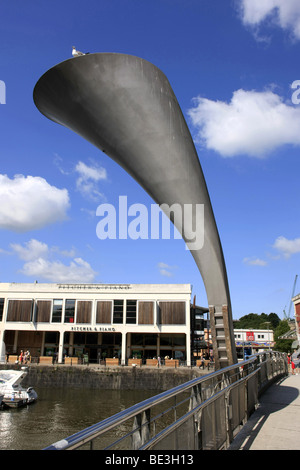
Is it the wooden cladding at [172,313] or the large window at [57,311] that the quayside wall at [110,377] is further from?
the large window at [57,311]

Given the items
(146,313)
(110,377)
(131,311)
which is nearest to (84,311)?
(131,311)

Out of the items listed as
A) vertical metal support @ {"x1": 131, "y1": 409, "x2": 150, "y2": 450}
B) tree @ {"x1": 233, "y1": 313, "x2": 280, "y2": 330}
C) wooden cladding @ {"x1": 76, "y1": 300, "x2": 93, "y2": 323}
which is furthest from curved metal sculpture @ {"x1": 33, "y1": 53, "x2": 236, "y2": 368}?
tree @ {"x1": 233, "y1": 313, "x2": 280, "y2": 330}

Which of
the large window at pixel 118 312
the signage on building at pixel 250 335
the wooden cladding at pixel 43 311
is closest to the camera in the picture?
the large window at pixel 118 312

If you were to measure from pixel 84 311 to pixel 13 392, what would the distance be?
15.8 m

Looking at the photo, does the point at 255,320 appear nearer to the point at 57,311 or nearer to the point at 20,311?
the point at 57,311

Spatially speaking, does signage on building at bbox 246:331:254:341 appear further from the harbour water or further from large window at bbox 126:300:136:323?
the harbour water

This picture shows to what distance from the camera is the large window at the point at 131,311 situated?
37.2 metres

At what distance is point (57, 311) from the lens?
38438 mm

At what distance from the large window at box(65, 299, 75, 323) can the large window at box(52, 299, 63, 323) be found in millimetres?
652

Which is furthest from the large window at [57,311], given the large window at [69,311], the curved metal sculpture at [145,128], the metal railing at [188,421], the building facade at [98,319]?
the metal railing at [188,421]

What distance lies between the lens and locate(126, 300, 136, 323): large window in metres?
37.2

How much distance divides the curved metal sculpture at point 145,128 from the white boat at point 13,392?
18.7m

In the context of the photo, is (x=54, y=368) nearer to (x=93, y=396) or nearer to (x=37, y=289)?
(x=93, y=396)

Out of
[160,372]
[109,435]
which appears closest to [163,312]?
[160,372]
